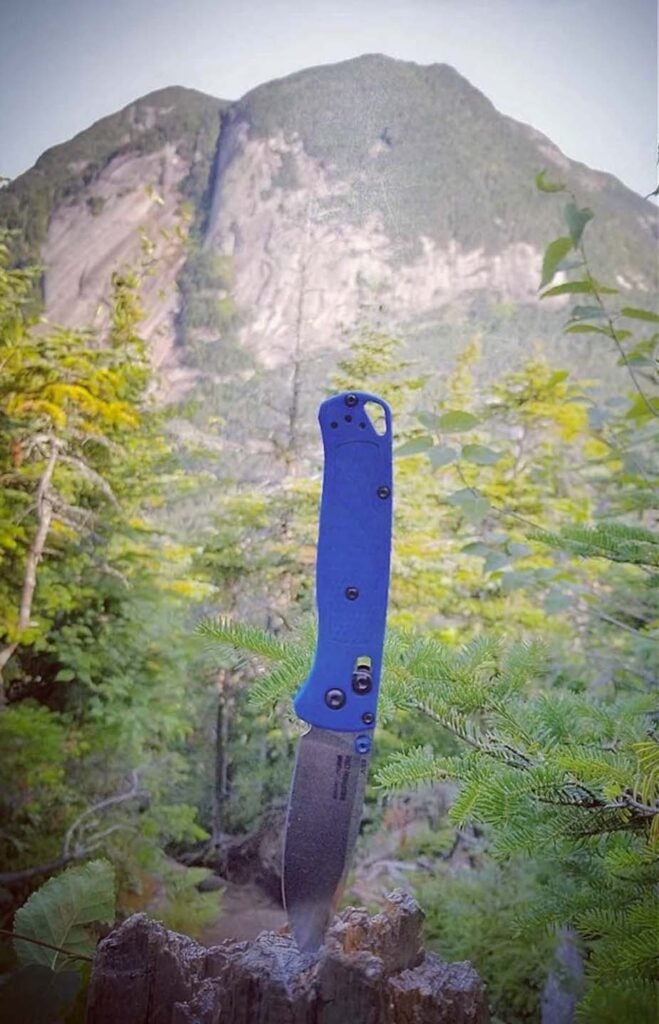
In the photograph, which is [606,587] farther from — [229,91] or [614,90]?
[229,91]

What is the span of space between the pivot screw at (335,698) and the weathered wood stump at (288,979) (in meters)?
0.17

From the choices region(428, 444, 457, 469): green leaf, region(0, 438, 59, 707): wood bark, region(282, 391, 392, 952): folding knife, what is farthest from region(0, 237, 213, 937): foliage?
region(282, 391, 392, 952): folding knife

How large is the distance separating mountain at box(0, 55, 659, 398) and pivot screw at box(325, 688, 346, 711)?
798mm

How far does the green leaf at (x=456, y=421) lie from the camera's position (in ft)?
2.76

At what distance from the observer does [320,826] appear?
56cm

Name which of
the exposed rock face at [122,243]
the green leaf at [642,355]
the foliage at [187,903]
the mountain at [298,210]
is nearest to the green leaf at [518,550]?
the green leaf at [642,355]

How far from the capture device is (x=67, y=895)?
640 mm

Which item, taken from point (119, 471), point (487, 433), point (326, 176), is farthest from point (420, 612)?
point (326, 176)

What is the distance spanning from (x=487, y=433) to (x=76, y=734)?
1.05m

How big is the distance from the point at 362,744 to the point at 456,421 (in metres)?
0.43

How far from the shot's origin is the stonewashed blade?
554 mm

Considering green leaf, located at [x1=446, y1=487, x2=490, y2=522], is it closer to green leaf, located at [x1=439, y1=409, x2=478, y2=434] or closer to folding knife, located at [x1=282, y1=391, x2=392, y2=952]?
green leaf, located at [x1=439, y1=409, x2=478, y2=434]

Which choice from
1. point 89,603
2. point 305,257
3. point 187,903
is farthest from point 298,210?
point 187,903

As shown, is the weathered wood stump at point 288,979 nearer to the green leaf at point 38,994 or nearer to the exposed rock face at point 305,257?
the green leaf at point 38,994
